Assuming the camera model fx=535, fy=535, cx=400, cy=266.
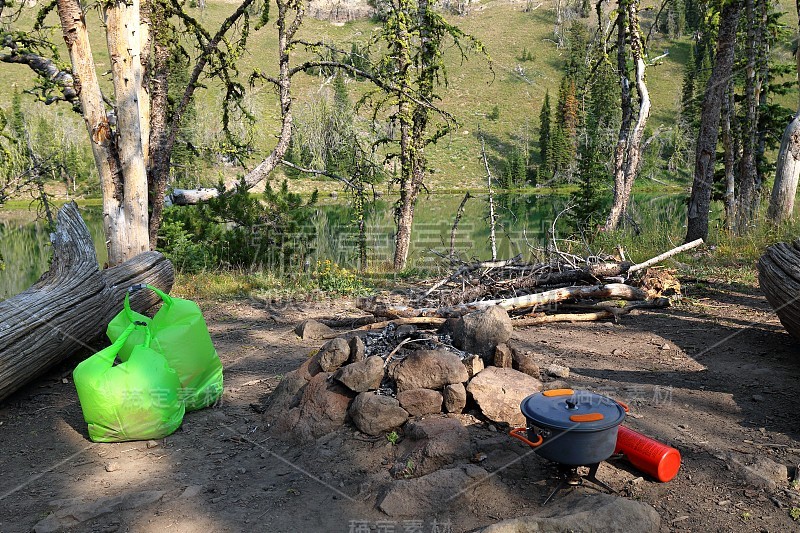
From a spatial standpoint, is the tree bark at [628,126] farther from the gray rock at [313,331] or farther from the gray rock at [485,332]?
the gray rock at [485,332]

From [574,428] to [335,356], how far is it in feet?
6.88

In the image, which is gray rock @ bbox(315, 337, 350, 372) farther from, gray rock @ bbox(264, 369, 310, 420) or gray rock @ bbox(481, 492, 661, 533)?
gray rock @ bbox(481, 492, 661, 533)

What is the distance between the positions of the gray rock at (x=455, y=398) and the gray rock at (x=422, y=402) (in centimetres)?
6

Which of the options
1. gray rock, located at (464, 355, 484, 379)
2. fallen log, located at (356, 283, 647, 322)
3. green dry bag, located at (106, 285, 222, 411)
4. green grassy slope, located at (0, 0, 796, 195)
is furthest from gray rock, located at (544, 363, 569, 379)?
green grassy slope, located at (0, 0, 796, 195)

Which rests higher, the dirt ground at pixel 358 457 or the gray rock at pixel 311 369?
the gray rock at pixel 311 369

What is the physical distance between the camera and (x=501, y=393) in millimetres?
3750

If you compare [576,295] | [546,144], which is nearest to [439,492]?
[576,295]

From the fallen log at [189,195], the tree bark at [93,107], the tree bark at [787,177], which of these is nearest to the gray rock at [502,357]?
the tree bark at [93,107]

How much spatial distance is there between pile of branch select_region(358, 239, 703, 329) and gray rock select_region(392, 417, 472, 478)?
2.50m

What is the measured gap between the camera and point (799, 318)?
4.78 metres

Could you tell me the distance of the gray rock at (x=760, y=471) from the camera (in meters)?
3.03

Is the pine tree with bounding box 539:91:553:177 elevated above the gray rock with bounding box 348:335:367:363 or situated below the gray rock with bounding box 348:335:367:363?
above

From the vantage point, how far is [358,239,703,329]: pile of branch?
6.36 meters

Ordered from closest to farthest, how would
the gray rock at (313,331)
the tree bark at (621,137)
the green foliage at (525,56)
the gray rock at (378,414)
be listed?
the gray rock at (378,414)
the gray rock at (313,331)
the tree bark at (621,137)
the green foliage at (525,56)
